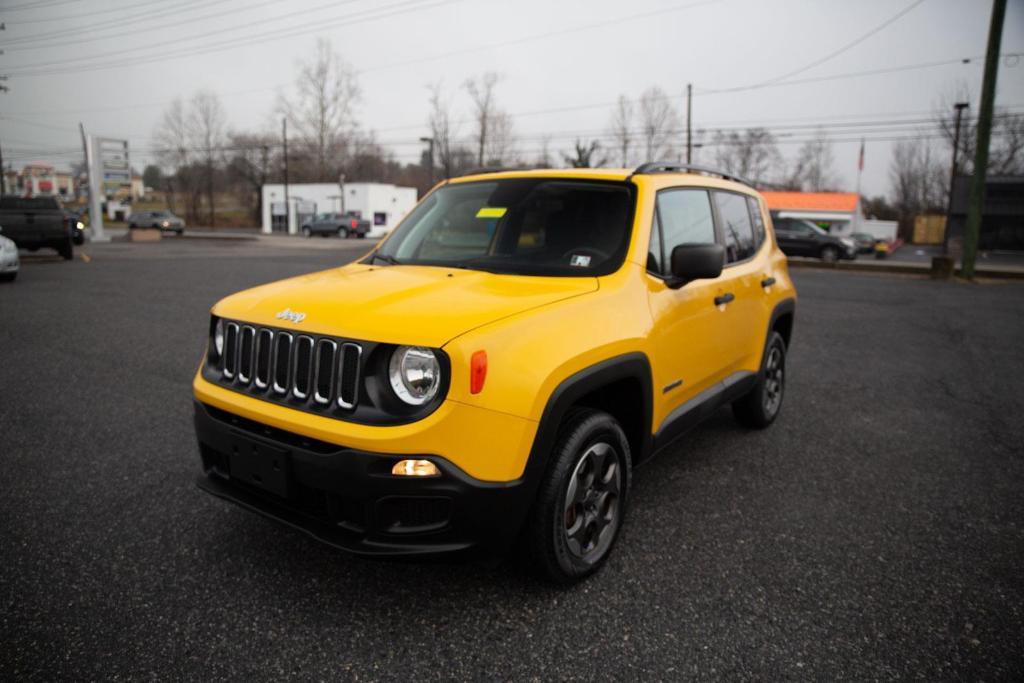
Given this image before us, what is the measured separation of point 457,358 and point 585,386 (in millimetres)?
619

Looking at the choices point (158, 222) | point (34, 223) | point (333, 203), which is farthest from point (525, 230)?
point (333, 203)

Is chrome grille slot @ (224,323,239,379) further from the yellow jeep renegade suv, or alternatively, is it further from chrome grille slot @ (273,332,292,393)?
chrome grille slot @ (273,332,292,393)

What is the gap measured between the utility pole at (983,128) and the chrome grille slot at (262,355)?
19.6m

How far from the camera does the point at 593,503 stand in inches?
112

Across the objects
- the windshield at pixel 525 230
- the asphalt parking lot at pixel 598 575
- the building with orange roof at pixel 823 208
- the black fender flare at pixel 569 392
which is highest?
the building with orange roof at pixel 823 208

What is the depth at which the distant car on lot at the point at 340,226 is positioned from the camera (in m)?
45.1

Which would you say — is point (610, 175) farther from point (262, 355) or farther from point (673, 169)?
point (262, 355)

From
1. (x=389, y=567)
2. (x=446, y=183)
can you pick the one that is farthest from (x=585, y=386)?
(x=446, y=183)

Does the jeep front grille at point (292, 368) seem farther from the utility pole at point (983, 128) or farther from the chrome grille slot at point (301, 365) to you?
the utility pole at point (983, 128)

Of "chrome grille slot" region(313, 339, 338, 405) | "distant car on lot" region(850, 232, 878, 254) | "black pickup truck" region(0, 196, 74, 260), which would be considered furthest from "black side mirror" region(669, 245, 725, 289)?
"distant car on lot" region(850, 232, 878, 254)

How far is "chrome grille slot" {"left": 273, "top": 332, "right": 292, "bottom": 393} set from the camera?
2.55m

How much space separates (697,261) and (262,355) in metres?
2.00

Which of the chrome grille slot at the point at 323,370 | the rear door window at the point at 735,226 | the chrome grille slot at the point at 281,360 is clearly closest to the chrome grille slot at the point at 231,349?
the chrome grille slot at the point at 281,360

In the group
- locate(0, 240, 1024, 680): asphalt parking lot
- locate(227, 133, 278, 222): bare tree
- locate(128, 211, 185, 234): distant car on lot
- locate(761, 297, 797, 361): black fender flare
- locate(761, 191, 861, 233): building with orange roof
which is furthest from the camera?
locate(227, 133, 278, 222): bare tree
